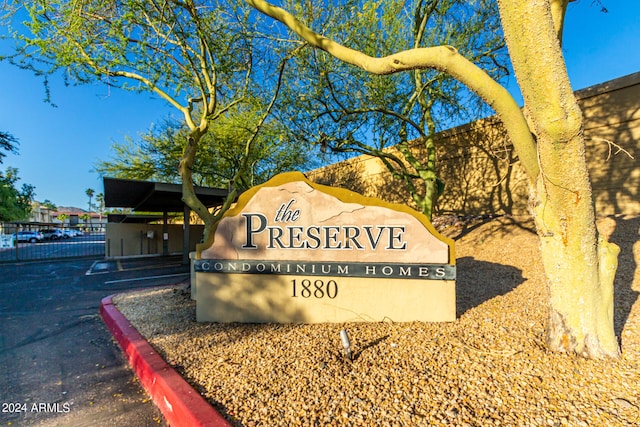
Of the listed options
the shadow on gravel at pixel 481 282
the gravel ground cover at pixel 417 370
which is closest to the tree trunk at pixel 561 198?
the gravel ground cover at pixel 417 370

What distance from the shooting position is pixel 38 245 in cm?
2703

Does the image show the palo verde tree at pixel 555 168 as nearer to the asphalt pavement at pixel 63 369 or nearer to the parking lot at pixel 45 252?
the asphalt pavement at pixel 63 369

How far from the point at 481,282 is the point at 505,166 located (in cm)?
608

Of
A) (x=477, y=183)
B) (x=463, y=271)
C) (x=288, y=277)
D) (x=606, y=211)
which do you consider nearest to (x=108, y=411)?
(x=288, y=277)

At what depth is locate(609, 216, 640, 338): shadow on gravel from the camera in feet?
12.1

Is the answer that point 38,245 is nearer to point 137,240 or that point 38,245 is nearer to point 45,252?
point 45,252

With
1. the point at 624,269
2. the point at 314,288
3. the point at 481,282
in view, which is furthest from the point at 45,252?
the point at 624,269

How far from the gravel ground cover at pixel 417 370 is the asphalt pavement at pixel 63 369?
495mm

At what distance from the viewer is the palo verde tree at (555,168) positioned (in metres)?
Result: 2.56

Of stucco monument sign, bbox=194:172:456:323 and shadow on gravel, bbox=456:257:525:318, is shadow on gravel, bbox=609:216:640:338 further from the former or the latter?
stucco monument sign, bbox=194:172:456:323

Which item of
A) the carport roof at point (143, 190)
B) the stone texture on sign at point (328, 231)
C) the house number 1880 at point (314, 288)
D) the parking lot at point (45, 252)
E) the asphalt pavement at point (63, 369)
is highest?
the carport roof at point (143, 190)

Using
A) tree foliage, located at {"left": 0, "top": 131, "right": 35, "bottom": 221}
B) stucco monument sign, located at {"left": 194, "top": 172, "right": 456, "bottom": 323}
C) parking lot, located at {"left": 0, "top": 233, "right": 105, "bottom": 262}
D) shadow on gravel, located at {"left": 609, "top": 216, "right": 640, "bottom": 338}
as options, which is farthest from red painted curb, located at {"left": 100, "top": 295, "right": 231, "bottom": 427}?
tree foliage, located at {"left": 0, "top": 131, "right": 35, "bottom": 221}

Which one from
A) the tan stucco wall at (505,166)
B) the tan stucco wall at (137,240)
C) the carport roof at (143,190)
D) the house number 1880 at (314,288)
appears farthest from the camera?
the tan stucco wall at (137,240)

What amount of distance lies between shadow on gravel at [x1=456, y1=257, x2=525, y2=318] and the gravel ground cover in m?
0.11
